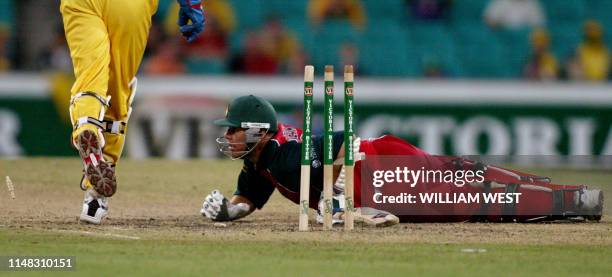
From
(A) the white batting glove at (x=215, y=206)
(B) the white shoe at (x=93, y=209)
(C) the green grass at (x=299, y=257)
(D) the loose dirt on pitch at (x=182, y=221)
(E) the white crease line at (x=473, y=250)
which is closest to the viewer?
(C) the green grass at (x=299, y=257)

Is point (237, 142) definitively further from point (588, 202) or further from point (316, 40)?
point (316, 40)

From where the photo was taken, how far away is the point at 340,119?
14.9 m

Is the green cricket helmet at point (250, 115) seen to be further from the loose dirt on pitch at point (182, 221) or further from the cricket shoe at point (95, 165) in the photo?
the cricket shoe at point (95, 165)

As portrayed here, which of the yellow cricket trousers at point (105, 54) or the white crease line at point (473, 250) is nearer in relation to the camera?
the white crease line at point (473, 250)

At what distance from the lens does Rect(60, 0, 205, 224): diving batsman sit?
22.5 feet

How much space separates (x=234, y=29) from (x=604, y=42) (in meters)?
5.24

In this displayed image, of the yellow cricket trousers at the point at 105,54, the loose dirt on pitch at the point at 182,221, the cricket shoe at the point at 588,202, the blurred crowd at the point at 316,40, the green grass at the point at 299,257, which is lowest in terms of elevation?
the green grass at the point at 299,257

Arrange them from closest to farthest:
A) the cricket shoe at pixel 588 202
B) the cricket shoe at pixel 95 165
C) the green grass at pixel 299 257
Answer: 1. the green grass at pixel 299 257
2. the cricket shoe at pixel 95 165
3. the cricket shoe at pixel 588 202

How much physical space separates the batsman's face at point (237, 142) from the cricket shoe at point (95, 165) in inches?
33.8

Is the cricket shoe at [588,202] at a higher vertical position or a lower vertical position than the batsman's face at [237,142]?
lower

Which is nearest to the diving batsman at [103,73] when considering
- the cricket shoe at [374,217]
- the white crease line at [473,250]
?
the cricket shoe at [374,217]

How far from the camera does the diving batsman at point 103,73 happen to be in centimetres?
685

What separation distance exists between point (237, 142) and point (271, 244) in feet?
3.38

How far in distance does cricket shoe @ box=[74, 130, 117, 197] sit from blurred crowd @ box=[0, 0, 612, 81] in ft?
26.6
